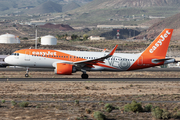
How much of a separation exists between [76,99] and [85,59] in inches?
676

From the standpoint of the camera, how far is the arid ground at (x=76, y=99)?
21.2m

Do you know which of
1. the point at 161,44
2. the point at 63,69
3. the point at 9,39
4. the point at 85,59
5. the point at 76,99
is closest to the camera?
the point at 76,99

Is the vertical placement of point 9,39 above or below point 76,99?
above

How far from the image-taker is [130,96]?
2989 centimetres

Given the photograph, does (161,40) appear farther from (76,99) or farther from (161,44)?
(76,99)

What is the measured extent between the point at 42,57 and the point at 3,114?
74.9 feet

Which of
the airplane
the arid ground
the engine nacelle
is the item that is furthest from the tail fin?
the engine nacelle

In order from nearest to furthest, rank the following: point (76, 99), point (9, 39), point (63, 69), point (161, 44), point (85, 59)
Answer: point (76, 99) < point (63, 69) < point (85, 59) < point (161, 44) < point (9, 39)

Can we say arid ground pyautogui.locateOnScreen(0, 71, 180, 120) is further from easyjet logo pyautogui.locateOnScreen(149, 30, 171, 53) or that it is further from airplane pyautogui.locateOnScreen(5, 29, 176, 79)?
easyjet logo pyautogui.locateOnScreen(149, 30, 171, 53)

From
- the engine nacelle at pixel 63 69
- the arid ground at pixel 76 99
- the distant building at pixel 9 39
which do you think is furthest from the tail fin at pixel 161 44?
the distant building at pixel 9 39

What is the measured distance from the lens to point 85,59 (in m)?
44.2

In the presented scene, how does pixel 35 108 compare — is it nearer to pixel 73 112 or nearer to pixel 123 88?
pixel 73 112

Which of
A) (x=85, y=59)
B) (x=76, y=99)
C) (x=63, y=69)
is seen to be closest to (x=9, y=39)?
(x=85, y=59)

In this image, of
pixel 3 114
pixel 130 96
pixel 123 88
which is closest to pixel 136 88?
pixel 123 88
